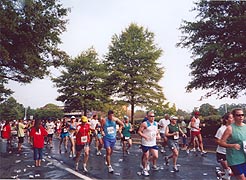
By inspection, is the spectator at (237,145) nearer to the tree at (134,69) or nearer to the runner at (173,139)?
Result: the runner at (173,139)

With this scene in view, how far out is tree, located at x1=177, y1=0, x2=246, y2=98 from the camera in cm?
1914

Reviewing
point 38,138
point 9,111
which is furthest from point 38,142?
point 9,111

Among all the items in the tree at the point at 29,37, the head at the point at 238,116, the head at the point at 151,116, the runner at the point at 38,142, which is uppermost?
the tree at the point at 29,37

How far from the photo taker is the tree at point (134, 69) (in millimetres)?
35125

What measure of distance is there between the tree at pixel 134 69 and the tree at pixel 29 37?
1552 cm

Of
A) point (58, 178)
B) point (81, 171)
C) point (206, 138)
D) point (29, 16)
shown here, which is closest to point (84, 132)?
point (81, 171)

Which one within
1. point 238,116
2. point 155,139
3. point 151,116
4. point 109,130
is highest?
point 151,116

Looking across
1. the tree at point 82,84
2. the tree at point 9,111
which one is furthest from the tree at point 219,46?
the tree at point 9,111

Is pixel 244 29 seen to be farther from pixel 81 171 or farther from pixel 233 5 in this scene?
pixel 81 171

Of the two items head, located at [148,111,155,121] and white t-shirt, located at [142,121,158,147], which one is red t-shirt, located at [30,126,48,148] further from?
head, located at [148,111,155,121]

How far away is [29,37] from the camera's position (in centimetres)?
1603

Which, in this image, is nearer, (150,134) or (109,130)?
(150,134)

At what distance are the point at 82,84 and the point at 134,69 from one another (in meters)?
14.8

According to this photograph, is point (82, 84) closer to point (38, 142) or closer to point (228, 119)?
point (38, 142)
